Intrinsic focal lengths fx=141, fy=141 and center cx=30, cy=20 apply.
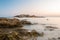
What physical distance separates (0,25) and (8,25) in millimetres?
840

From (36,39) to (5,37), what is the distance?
1.98 meters

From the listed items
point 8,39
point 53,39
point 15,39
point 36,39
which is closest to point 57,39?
point 53,39

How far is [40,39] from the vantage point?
8.13 m

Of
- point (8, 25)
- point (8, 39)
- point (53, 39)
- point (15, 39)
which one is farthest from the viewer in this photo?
point (8, 25)

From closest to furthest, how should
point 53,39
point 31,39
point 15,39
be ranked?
point 15,39 < point 31,39 < point 53,39

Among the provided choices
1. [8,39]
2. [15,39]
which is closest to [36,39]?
[15,39]

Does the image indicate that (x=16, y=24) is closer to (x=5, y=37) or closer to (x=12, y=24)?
(x=12, y=24)

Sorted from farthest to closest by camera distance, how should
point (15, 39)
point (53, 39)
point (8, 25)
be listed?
point (8, 25)
point (53, 39)
point (15, 39)

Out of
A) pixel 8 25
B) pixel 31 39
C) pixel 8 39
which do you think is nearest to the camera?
pixel 8 39

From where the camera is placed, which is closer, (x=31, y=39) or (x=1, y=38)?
(x=1, y=38)

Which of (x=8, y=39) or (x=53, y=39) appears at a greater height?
(x=8, y=39)

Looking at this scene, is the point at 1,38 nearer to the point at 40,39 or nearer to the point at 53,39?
the point at 40,39

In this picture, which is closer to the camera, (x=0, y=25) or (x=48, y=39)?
(x=48, y=39)

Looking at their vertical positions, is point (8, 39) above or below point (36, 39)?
above
